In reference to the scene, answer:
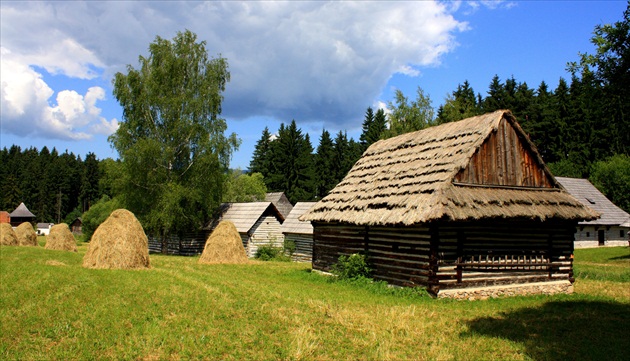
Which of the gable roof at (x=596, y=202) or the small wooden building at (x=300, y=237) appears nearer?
the small wooden building at (x=300, y=237)

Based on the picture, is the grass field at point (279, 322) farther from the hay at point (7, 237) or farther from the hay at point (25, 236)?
the hay at point (25, 236)

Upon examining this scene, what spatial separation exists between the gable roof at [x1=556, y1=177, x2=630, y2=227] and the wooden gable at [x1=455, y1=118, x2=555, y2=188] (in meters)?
29.4

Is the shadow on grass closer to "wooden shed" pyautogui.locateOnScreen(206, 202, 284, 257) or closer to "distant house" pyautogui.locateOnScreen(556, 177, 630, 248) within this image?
"wooden shed" pyautogui.locateOnScreen(206, 202, 284, 257)

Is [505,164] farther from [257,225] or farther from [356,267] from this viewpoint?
[257,225]

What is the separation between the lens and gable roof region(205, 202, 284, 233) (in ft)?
115

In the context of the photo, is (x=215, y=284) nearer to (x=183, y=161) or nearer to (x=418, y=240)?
(x=418, y=240)

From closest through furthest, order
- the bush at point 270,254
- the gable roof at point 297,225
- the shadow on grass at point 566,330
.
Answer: the shadow on grass at point 566,330
the bush at point 270,254
the gable roof at point 297,225

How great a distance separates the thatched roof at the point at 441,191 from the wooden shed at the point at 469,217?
0.04m

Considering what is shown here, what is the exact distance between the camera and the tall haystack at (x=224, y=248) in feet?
85.4

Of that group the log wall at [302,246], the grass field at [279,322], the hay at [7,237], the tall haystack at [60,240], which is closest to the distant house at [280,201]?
the log wall at [302,246]

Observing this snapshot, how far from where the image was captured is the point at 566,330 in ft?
36.4

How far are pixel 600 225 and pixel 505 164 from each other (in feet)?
107

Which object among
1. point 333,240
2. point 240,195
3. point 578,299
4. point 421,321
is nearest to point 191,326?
point 421,321

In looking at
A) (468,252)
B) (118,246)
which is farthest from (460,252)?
(118,246)
